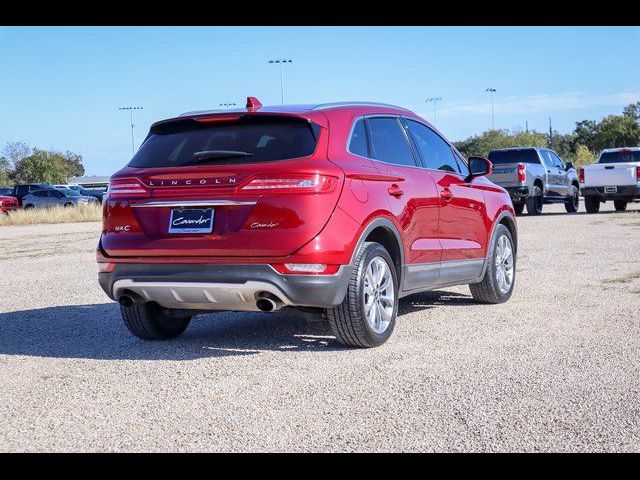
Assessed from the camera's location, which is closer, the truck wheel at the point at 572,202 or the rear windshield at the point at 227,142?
the rear windshield at the point at 227,142

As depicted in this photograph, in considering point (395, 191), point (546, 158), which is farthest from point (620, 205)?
point (395, 191)

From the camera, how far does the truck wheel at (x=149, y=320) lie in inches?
289

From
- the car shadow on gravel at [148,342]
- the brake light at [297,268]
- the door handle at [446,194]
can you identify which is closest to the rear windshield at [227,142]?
the brake light at [297,268]

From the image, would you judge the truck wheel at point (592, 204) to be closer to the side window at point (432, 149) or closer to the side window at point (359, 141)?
the side window at point (432, 149)

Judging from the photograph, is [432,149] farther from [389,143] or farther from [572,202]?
[572,202]

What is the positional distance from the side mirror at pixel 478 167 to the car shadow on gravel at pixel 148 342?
1.37 meters

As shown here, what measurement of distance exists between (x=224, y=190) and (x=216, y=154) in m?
0.37
